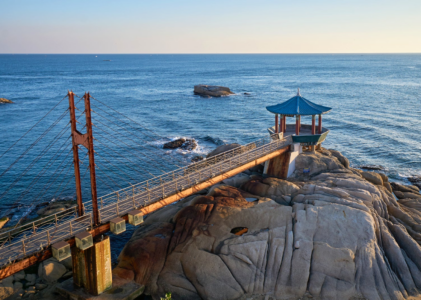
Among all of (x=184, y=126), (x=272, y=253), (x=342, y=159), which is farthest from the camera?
(x=184, y=126)

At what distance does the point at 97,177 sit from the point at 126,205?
70.7ft

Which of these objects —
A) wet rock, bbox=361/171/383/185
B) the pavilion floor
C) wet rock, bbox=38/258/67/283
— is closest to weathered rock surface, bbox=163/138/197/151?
the pavilion floor

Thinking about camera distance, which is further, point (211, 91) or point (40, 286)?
point (211, 91)

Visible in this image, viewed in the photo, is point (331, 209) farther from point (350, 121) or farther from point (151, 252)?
point (350, 121)

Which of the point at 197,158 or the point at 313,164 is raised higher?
the point at 313,164

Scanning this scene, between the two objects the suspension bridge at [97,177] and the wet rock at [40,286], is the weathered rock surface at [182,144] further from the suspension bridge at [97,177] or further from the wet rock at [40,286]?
the wet rock at [40,286]

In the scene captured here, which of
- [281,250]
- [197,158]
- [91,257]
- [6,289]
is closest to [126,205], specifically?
[91,257]

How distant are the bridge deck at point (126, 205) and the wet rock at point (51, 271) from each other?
2.06m

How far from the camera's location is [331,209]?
23.4 m

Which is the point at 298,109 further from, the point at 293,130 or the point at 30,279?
the point at 30,279

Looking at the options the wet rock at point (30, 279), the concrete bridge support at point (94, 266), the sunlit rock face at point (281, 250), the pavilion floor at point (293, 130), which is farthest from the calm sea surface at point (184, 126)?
the sunlit rock face at point (281, 250)

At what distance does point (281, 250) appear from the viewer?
21609mm

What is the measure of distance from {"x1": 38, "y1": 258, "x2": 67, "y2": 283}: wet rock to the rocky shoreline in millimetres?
58

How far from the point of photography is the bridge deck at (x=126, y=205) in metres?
17.5
